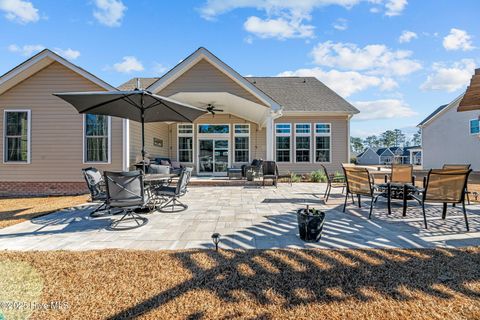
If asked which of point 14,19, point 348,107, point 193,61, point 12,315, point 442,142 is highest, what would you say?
point 14,19

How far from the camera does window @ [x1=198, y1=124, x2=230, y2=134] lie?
43.3 ft

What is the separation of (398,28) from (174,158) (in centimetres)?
1223

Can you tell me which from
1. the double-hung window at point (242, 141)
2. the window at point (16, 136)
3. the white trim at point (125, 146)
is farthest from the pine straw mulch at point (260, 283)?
the double-hung window at point (242, 141)

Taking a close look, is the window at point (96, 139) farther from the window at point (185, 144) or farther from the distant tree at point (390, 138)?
the distant tree at point (390, 138)

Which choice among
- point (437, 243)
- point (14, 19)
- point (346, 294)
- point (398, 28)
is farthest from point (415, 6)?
point (14, 19)

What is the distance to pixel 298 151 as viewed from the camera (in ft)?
42.4

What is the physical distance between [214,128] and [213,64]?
4686 millimetres

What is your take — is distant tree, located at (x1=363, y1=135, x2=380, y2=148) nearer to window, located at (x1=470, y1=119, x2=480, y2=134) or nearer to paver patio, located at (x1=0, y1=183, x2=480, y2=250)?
window, located at (x1=470, y1=119, x2=480, y2=134)

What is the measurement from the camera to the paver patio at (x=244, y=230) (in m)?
3.32

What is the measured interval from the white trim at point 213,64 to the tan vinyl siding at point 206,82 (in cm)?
13

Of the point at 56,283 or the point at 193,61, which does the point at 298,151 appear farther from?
the point at 56,283

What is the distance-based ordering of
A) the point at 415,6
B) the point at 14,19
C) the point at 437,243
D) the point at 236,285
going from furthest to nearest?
the point at 14,19 < the point at 415,6 < the point at 437,243 < the point at 236,285

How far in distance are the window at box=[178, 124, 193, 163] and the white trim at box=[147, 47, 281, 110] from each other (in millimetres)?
4543

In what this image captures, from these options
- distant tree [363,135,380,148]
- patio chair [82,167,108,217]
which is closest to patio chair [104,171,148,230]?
patio chair [82,167,108,217]
